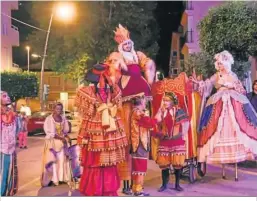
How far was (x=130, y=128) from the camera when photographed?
5336 millimetres

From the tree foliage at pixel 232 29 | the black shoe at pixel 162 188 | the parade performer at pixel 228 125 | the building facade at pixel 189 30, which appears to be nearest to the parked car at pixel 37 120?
the black shoe at pixel 162 188

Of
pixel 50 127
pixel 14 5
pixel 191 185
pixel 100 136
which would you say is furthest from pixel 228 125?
pixel 14 5

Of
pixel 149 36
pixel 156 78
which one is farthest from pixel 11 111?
pixel 149 36

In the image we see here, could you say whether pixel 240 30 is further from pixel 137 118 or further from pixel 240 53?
pixel 137 118

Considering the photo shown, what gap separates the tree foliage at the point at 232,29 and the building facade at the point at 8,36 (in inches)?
123

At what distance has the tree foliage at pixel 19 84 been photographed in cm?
607

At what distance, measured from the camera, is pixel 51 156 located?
19.6ft

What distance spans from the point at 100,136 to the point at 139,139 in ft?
1.63

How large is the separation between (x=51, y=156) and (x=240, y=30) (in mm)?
3561

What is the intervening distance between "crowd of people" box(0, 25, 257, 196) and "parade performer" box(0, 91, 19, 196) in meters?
0.01

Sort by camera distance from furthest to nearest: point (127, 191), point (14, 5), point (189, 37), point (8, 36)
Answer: point (189, 37)
point (14, 5)
point (8, 36)
point (127, 191)

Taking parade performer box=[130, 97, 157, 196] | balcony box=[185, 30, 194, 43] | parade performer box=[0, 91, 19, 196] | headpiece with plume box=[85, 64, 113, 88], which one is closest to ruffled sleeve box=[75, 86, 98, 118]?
headpiece with plume box=[85, 64, 113, 88]

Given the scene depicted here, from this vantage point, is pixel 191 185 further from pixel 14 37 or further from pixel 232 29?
pixel 14 37

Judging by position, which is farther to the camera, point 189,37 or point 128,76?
point 189,37
